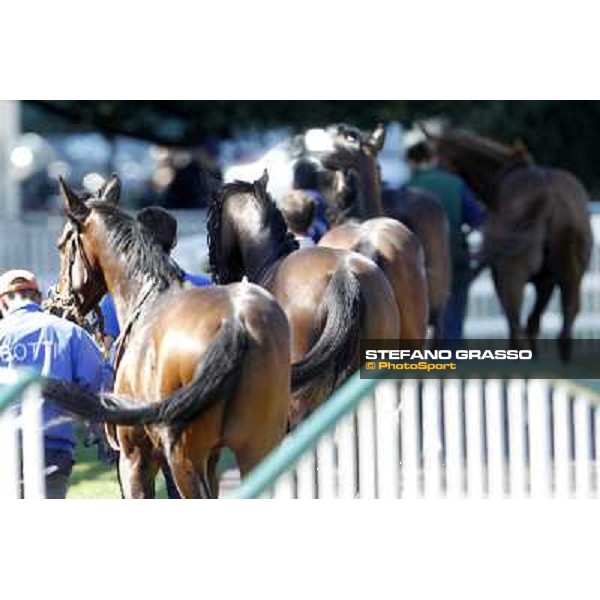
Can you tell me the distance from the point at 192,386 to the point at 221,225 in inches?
57.9

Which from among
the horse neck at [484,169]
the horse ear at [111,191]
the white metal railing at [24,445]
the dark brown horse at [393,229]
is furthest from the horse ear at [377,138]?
the white metal railing at [24,445]

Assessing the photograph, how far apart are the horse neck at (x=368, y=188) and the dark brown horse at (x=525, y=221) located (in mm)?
312

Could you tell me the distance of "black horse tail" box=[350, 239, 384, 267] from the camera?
377 inches

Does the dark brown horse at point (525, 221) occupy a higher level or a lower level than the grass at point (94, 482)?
higher

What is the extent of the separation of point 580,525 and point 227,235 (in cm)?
209

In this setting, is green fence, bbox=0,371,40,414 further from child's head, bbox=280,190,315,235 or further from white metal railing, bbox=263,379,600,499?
child's head, bbox=280,190,315,235

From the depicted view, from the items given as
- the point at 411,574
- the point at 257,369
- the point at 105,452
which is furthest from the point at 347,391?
the point at 105,452

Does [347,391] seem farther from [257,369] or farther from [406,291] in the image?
[406,291]

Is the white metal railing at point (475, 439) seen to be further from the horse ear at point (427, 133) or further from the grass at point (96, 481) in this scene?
the horse ear at point (427, 133)

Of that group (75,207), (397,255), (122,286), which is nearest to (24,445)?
(122,286)

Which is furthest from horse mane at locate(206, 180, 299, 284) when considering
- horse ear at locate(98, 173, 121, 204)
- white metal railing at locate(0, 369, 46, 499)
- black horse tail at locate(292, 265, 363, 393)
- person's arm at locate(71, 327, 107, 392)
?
white metal railing at locate(0, 369, 46, 499)

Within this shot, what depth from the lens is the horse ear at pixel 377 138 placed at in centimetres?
950

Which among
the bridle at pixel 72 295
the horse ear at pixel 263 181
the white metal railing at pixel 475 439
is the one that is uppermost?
the horse ear at pixel 263 181

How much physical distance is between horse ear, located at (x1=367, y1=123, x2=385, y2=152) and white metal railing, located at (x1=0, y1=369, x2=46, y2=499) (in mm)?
2488
